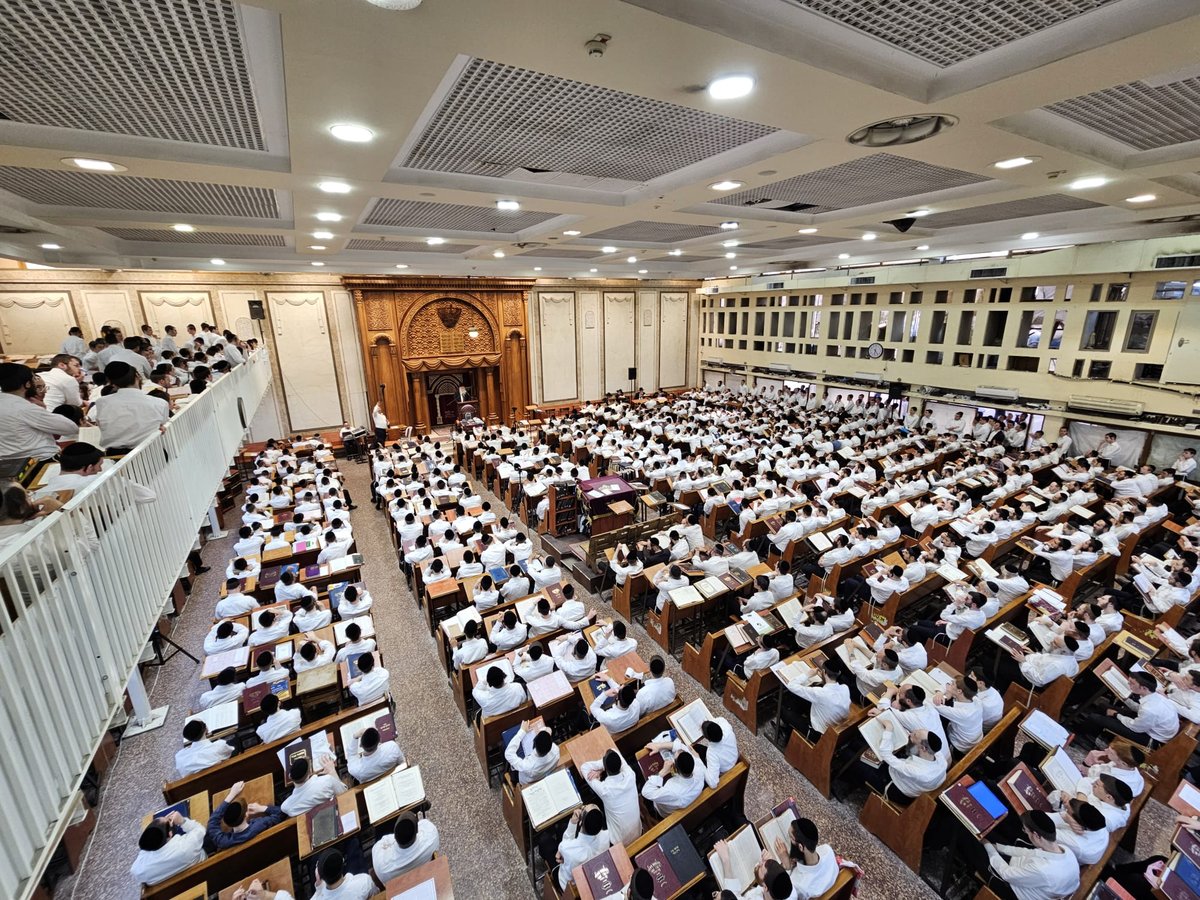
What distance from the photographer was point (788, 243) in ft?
37.0

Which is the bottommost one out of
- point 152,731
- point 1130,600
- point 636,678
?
point 152,731

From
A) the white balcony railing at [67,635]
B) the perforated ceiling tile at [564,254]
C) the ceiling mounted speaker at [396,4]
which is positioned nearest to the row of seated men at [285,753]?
the white balcony railing at [67,635]

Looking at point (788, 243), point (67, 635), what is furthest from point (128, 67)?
point (788, 243)

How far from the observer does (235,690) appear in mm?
5262

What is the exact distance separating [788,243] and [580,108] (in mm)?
9150

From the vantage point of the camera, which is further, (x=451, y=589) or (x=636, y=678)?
(x=451, y=589)

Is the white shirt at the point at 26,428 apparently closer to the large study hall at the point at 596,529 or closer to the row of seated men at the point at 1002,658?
the large study hall at the point at 596,529

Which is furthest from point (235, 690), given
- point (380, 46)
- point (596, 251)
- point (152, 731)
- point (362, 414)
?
point (362, 414)

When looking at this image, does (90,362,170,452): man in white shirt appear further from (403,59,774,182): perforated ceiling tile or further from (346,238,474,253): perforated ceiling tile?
(346,238,474,253): perforated ceiling tile

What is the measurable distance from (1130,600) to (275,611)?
12402 mm

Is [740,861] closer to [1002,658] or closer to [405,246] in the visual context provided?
[1002,658]

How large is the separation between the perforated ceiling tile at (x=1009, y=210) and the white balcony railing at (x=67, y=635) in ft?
35.2

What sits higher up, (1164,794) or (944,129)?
(944,129)

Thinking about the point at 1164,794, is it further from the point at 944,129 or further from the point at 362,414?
the point at 362,414
